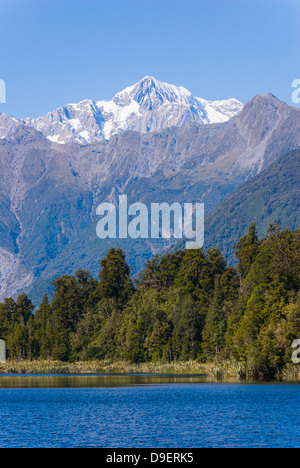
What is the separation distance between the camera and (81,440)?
205 feet

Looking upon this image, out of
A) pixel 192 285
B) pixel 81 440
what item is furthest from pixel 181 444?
pixel 192 285

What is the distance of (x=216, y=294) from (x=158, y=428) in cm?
10603

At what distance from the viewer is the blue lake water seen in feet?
204

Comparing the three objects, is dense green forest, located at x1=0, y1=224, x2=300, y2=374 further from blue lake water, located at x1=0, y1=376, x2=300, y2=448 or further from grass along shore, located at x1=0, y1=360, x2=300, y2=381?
blue lake water, located at x1=0, y1=376, x2=300, y2=448

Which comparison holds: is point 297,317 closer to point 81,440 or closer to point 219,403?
point 219,403

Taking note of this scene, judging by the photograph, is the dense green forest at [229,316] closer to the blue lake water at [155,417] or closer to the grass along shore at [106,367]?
the grass along shore at [106,367]

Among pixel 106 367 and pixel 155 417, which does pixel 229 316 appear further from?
pixel 155 417

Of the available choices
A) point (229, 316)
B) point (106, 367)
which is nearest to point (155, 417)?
point (229, 316)

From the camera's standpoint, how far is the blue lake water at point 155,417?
62188 millimetres

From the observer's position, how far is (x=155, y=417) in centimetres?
7769

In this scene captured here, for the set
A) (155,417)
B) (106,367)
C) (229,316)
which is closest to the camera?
(155,417)

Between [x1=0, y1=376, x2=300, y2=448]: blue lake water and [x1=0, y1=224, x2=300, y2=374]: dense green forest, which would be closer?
[x1=0, y1=376, x2=300, y2=448]: blue lake water

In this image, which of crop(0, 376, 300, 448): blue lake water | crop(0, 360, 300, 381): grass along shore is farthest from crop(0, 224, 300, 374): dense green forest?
crop(0, 376, 300, 448): blue lake water
